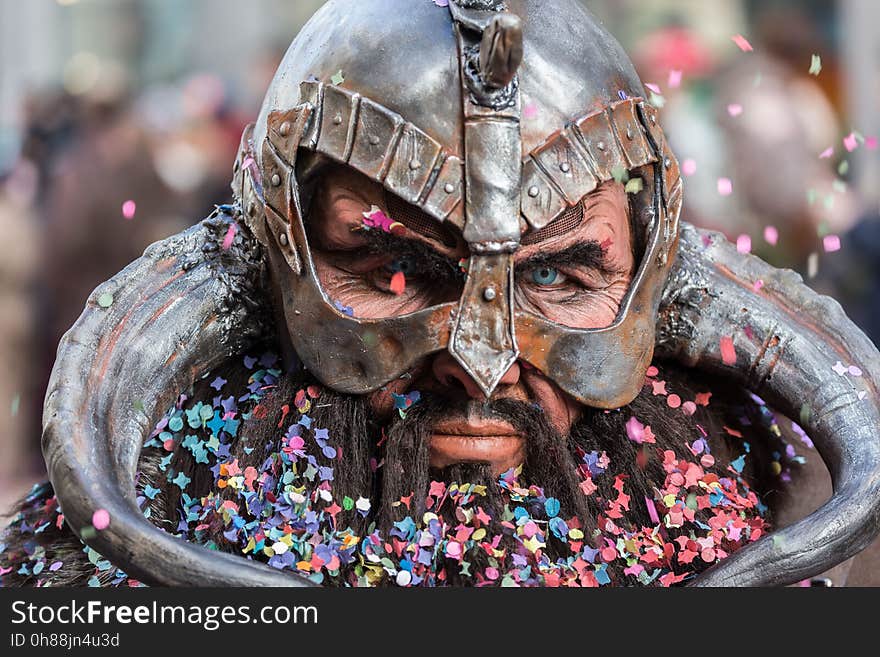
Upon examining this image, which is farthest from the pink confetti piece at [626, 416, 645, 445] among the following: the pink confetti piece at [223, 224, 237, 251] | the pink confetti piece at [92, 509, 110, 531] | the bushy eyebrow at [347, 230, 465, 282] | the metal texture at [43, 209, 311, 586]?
the pink confetti piece at [92, 509, 110, 531]

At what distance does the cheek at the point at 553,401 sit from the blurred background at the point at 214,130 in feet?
2.43

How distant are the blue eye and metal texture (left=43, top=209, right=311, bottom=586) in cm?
64

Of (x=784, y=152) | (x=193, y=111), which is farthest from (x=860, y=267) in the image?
(x=193, y=111)

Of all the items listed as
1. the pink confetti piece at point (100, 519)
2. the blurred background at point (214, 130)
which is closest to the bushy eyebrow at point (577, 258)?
the blurred background at point (214, 130)

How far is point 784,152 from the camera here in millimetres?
7336

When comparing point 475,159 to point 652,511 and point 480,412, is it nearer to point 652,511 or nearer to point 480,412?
point 480,412

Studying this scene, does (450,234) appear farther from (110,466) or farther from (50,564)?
(50,564)

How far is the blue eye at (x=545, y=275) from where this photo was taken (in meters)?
3.46

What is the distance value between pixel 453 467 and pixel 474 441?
77 mm

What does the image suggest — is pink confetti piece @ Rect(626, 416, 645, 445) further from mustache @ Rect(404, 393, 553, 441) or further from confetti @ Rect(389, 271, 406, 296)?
confetti @ Rect(389, 271, 406, 296)

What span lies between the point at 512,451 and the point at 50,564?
1.08 meters

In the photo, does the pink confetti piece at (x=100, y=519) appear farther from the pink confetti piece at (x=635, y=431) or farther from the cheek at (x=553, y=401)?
the pink confetti piece at (x=635, y=431)

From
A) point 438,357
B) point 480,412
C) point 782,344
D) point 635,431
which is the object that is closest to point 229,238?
point 438,357

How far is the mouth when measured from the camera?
11.1ft
